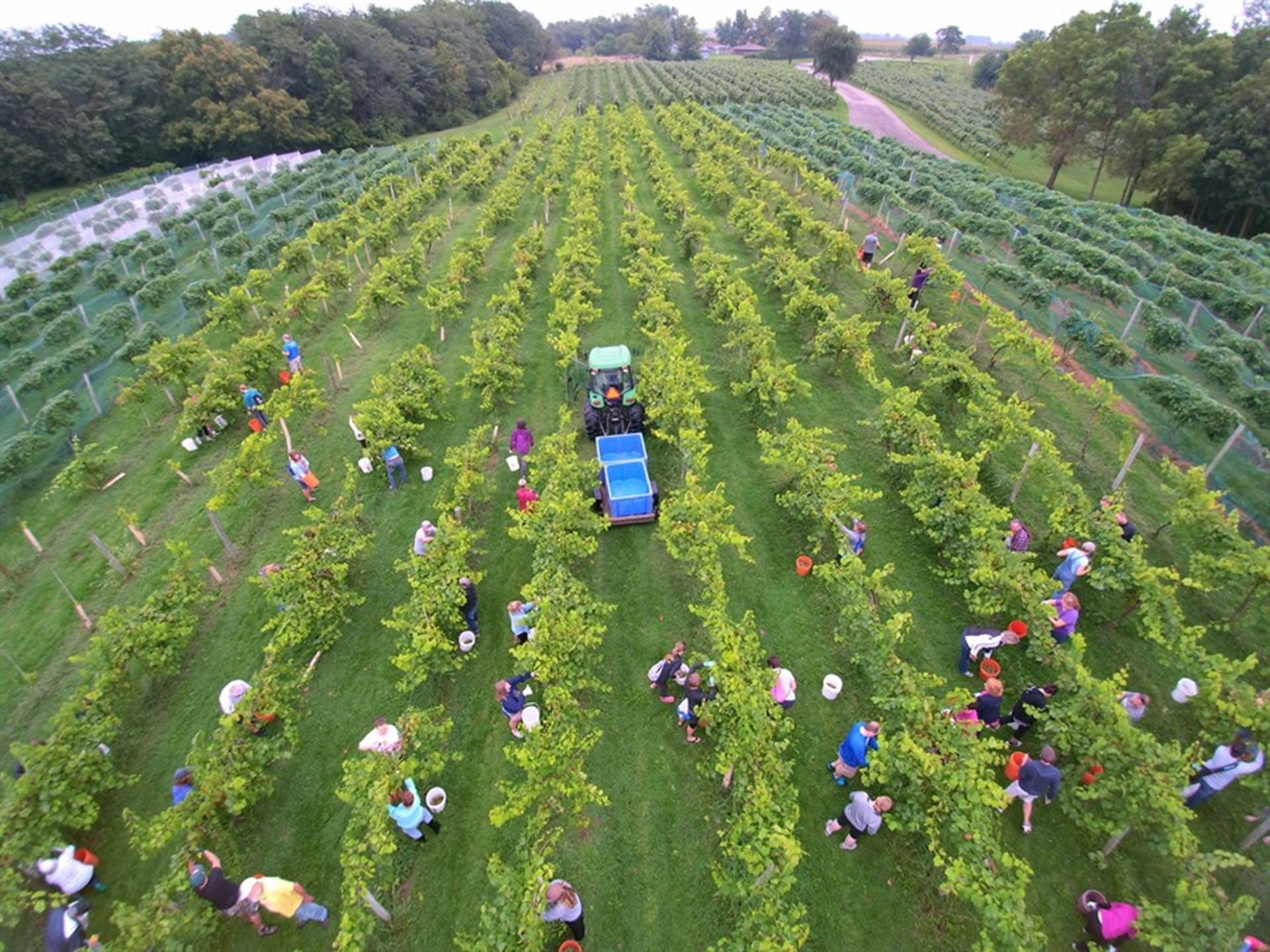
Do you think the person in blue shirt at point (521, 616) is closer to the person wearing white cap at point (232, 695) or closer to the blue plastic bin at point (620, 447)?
the person wearing white cap at point (232, 695)

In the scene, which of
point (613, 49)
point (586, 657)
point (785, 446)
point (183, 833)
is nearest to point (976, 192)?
point (785, 446)

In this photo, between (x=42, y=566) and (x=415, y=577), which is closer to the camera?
(x=415, y=577)

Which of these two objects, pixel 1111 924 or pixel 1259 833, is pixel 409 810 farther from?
pixel 1259 833

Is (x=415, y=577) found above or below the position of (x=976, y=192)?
below

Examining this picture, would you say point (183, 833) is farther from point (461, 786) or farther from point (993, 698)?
point (993, 698)

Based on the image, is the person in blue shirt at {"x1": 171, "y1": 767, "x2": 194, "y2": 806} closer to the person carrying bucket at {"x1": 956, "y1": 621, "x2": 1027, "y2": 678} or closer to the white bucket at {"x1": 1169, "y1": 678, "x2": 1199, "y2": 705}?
the person carrying bucket at {"x1": 956, "y1": 621, "x2": 1027, "y2": 678}

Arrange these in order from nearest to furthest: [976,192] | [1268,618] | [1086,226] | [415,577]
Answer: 1. [415,577]
2. [1268,618]
3. [1086,226]
4. [976,192]

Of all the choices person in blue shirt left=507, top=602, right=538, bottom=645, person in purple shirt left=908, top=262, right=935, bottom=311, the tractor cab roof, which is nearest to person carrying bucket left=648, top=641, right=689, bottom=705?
person in blue shirt left=507, top=602, right=538, bottom=645

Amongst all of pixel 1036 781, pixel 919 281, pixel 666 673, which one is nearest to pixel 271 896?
pixel 666 673
